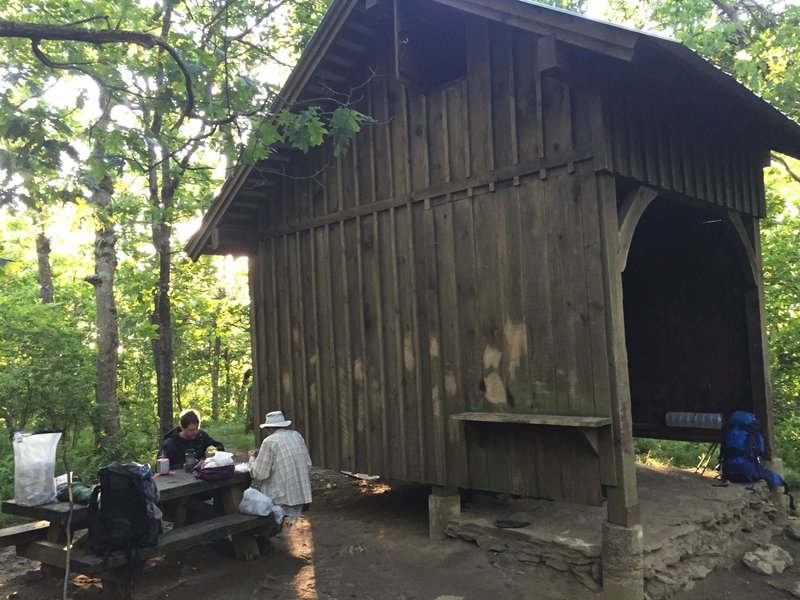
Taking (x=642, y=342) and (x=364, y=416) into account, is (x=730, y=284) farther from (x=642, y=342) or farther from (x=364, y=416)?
(x=364, y=416)

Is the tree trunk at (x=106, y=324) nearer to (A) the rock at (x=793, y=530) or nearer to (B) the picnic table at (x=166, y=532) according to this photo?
(B) the picnic table at (x=166, y=532)

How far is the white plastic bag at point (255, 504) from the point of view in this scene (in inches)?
266

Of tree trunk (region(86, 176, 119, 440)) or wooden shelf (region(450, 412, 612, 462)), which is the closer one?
wooden shelf (region(450, 412, 612, 462))

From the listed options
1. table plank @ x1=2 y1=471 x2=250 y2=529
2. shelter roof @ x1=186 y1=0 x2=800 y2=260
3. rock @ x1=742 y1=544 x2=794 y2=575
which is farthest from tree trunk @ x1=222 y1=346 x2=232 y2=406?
rock @ x1=742 y1=544 x2=794 y2=575

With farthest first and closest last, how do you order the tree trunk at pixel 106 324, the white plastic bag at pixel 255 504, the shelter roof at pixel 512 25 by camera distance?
the tree trunk at pixel 106 324 < the white plastic bag at pixel 255 504 < the shelter roof at pixel 512 25

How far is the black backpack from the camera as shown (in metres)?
5.23

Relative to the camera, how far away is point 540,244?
6.46 metres

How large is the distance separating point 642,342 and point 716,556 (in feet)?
15.2

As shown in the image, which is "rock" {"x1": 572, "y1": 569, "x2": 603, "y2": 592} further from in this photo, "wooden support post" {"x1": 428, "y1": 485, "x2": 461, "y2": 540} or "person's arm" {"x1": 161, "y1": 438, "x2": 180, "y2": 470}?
"person's arm" {"x1": 161, "y1": 438, "x2": 180, "y2": 470}

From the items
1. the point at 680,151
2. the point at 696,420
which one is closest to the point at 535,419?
the point at 680,151

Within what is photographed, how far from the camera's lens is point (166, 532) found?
19.9 ft

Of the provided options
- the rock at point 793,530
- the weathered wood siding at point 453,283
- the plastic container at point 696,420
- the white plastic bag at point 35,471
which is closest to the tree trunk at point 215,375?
the weathered wood siding at point 453,283

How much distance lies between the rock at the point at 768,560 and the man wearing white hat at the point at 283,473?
4901 millimetres

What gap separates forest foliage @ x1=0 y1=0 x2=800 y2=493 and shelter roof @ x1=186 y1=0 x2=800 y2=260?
0.67m
